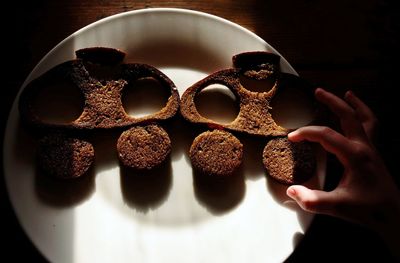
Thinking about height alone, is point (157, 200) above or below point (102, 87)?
below

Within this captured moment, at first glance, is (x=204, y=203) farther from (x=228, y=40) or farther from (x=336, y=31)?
(x=336, y=31)

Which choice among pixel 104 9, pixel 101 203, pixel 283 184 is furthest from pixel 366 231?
pixel 104 9

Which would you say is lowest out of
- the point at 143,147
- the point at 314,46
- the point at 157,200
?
the point at 157,200

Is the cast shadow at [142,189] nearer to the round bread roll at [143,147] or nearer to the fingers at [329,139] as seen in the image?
the round bread roll at [143,147]

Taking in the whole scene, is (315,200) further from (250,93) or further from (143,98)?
(143,98)

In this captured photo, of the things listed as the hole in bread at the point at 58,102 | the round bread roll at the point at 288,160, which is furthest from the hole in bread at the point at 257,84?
the hole in bread at the point at 58,102

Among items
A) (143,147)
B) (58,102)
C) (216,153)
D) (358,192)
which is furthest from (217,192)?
(58,102)
